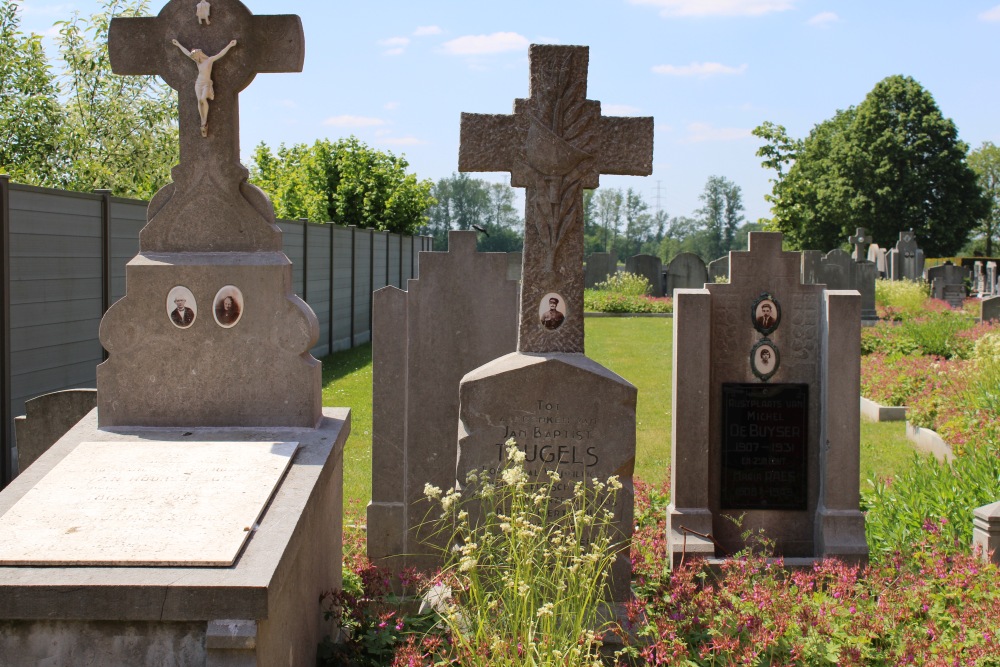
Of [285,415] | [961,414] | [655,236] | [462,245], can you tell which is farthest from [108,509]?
[655,236]

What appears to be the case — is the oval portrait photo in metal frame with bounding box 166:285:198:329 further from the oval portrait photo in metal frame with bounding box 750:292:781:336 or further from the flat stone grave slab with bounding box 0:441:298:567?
the oval portrait photo in metal frame with bounding box 750:292:781:336

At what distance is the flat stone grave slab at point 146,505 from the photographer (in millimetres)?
3844

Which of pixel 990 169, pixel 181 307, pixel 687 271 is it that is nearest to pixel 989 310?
pixel 687 271

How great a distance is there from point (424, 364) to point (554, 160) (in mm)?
2086

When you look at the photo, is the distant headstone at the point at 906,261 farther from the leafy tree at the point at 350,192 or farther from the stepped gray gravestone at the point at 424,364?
the stepped gray gravestone at the point at 424,364

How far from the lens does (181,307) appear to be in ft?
17.3

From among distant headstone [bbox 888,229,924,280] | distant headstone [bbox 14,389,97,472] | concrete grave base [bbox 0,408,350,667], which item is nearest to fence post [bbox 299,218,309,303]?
distant headstone [bbox 14,389,97,472]

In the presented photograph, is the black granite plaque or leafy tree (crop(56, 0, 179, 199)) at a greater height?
leafy tree (crop(56, 0, 179, 199))

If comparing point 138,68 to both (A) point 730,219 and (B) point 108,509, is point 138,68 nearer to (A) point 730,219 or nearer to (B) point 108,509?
(B) point 108,509

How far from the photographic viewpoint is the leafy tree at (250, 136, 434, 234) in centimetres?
3177

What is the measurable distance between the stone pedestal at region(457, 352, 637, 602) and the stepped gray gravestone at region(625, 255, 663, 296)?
103 ft

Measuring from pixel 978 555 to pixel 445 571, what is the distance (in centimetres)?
319

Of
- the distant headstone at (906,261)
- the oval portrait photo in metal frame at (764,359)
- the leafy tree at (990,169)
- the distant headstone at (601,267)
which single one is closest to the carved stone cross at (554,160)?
the oval portrait photo in metal frame at (764,359)

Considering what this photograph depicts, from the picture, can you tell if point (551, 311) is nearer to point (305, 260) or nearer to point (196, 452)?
point (196, 452)
